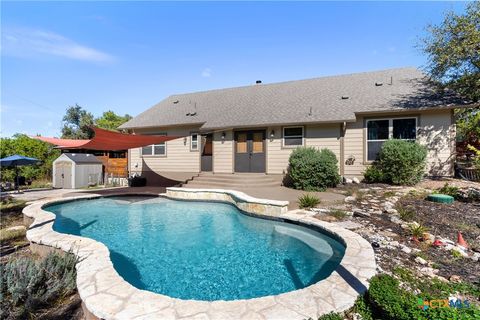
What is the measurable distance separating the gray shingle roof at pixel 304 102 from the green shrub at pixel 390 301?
9239 millimetres

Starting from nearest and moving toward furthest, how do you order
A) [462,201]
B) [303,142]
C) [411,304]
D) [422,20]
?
1. [411,304]
2. [462,201]
3. [422,20]
4. [303,142]

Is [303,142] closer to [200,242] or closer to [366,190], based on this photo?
[366,190]

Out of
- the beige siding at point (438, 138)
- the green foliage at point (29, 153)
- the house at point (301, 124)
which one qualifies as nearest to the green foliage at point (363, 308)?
the house at point (301, 124)

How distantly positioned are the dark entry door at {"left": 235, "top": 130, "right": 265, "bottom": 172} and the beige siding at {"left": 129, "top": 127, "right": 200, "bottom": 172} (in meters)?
2.57

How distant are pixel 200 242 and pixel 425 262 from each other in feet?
14.9

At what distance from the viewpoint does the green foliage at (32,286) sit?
2986mm

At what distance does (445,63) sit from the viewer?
10938mm

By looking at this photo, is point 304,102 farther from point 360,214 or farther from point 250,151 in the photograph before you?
point 360,214

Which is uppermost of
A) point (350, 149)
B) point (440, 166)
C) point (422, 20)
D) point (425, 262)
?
point (422, 20)

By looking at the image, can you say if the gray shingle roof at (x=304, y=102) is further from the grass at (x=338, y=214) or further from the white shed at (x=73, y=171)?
the grass at (x=338, y=214)

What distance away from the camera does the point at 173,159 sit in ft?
50.0

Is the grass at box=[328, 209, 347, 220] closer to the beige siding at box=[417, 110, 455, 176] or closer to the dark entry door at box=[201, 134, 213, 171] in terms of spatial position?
the beige siding at box=[417, 110, 455, 176]

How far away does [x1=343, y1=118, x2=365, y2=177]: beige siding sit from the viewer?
38.0ft

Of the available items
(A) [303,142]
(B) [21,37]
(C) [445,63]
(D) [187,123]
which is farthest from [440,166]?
(B) [21,37]
